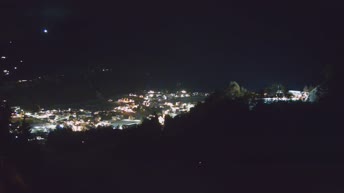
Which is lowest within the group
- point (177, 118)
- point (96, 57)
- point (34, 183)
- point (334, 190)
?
point (334, 190)

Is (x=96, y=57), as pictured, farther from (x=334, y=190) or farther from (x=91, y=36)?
(x=334, y=190)

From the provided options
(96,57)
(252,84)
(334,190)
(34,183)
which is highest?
(96,57)

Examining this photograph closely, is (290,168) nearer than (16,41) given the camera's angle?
Yes

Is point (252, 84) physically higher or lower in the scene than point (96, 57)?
lower

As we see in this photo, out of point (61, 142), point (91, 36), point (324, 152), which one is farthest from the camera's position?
point (91, 36)

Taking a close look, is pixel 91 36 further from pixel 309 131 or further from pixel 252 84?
pixel 309 131

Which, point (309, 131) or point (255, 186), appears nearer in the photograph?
point (255, 186)

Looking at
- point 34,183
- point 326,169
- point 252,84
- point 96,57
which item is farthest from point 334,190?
point 96,57

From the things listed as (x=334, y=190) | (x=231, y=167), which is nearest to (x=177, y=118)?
(x=231, y=167)

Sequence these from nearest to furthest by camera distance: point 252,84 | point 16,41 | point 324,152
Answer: point 324,152
point 16,41
point 252,84
